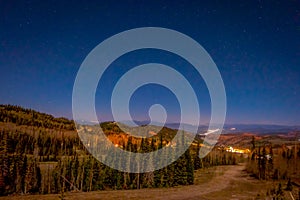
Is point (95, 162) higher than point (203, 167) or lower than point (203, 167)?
higher

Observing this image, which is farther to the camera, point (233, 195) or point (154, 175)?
point (154, 175)

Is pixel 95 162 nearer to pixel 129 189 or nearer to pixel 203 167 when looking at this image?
pixel 129 189

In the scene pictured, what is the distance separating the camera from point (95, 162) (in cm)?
8650

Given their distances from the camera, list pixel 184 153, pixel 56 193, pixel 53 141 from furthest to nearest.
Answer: pixel 53 141
pixel 184 153
pixel 56 193

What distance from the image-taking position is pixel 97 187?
82062mm

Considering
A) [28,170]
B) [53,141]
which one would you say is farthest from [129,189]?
[53,141]

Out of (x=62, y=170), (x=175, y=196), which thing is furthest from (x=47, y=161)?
(x=175, y=196)

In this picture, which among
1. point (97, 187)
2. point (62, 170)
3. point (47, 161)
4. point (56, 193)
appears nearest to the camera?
point (56, 193)

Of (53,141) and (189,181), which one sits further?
(53,141)

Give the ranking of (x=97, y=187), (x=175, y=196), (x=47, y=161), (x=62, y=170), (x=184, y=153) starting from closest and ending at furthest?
(x=175, y=196)
(x=97, y=187)
(x=62, y=170)
(x=184, y=153)
(x=47, y=161)

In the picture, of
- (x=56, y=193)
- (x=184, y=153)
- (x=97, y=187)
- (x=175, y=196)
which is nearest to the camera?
(x=175, y=196)

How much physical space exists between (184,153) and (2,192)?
2042 inches

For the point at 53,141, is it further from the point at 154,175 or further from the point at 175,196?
the point at 175,196

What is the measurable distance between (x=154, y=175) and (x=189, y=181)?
1132 centimetres
